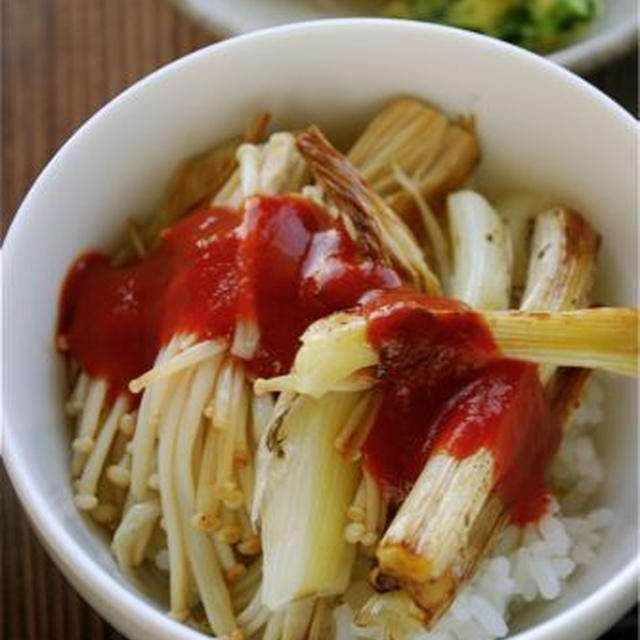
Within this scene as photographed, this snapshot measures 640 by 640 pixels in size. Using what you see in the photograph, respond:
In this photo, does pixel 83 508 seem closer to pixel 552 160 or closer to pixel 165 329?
pixel 165 329

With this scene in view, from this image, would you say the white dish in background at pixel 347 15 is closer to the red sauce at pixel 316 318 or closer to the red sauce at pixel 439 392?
the red sauce at pixel 316 318

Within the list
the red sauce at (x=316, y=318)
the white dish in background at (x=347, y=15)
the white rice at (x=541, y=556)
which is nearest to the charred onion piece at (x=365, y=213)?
the red sauce at (x=316, y=318)

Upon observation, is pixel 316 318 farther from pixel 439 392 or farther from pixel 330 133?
pixel 330 133

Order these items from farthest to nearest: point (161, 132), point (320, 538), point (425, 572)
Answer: point (161, 132) → point (320, 538) → point (425, 572)

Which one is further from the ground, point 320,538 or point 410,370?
point 410,370

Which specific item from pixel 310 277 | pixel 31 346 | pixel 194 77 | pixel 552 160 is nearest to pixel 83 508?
pixel 31 346

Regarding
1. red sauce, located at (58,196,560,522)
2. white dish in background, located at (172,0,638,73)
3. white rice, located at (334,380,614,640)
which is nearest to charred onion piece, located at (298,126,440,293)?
red sauce, located at (58,196,560,522)
